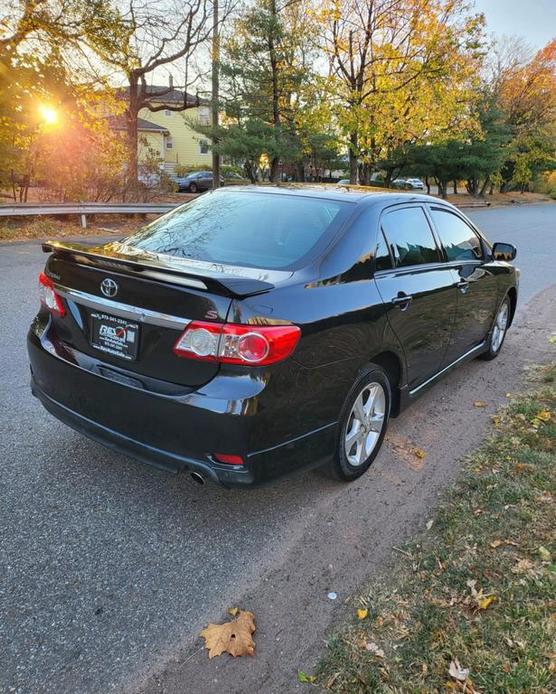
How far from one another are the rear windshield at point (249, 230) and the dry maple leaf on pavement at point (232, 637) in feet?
5.47

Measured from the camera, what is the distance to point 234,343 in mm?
2197

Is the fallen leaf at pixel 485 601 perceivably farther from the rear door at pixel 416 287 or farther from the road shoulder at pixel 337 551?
the rear door at pixel 416 287

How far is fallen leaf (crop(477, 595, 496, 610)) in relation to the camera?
7.09 ft

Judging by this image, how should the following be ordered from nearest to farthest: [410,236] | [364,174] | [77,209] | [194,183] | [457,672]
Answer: [457,672] → [410,236] → [77,209] → [364,174] → [194,183]

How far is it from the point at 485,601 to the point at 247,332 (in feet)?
5.06

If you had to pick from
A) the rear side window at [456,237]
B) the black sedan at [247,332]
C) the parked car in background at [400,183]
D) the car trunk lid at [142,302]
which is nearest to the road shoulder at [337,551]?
the black sedan at [247,332]

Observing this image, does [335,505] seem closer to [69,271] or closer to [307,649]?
[307,649]

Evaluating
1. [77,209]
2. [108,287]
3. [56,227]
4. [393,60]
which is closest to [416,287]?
[108,287]

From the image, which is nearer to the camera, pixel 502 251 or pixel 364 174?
pixel 502 251

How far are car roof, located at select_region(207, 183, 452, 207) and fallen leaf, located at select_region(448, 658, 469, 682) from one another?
7.91ft

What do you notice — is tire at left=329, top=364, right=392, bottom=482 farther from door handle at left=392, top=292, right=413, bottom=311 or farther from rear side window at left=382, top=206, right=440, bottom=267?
rear side window at left=382, top=206, right=440, bottom=267

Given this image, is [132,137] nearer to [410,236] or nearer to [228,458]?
[410,236]

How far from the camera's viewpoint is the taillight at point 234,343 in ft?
7.18

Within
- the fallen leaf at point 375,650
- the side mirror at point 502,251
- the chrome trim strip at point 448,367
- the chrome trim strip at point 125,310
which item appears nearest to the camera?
the fallen leaf at point 375,650
